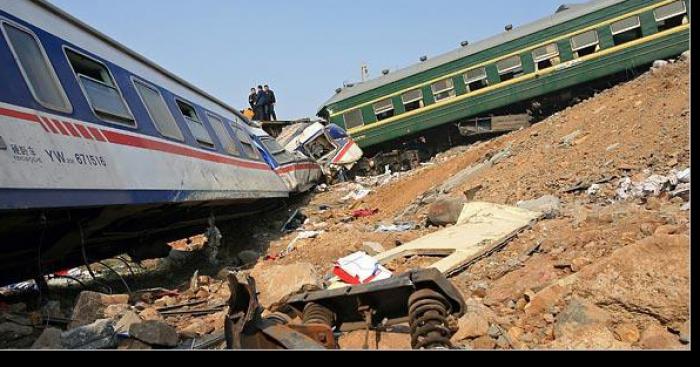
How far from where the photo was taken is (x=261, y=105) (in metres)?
15.9

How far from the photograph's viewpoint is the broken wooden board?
4.36 m

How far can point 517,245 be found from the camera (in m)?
4.52

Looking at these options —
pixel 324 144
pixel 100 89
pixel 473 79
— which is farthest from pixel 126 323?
pixel 473 79

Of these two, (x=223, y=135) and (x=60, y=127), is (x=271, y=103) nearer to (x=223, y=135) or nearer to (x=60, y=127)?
(x=223, y=135)

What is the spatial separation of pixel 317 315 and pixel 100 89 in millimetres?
3096

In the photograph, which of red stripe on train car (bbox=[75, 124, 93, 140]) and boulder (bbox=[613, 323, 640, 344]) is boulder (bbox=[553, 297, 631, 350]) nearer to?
boulder (bbox=[613, 323, 640, 344])

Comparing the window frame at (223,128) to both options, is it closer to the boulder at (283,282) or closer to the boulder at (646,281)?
the boulder at (283,282)

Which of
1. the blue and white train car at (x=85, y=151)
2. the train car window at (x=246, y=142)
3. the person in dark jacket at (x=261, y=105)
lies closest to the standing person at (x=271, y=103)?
the person in dark jacket at (x=261, y=105)

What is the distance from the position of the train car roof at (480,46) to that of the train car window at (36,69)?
12.7 m

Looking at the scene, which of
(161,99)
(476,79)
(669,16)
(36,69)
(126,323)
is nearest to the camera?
(126,323)

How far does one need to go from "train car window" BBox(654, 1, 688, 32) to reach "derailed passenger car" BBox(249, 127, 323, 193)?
9000 mm
